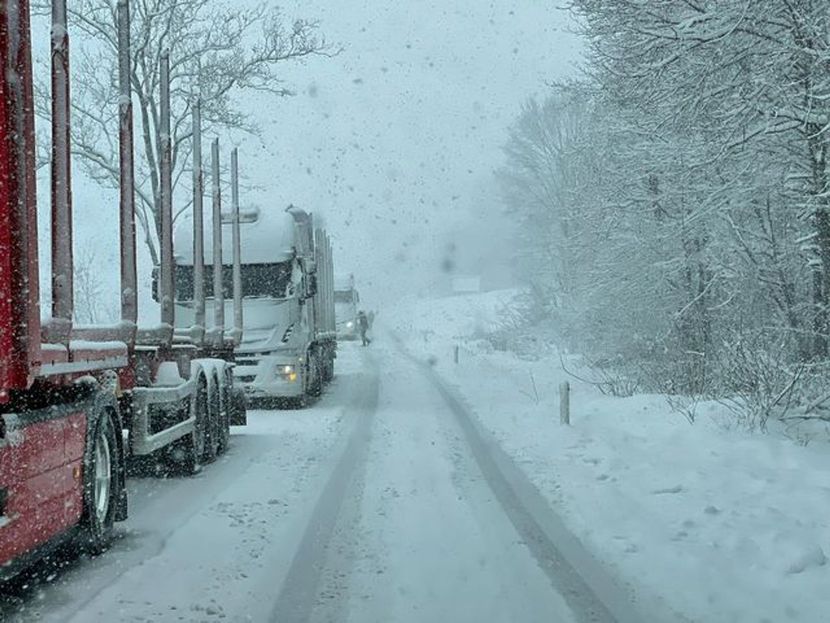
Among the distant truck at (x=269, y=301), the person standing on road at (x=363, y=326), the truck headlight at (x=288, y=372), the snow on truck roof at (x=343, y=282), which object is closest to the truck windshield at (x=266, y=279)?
the distant truck at (x=269, y=301)

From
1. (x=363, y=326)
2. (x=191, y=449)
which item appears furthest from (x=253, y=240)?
(x=363, y=326)

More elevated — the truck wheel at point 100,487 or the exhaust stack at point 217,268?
the exhaust stack at point 217,268

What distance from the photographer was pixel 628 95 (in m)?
13.7

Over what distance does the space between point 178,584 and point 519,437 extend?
829cm

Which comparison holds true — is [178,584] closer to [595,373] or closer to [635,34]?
[635,34]

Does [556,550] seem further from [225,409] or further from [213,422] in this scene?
[225,409]

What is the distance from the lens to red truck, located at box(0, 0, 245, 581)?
496cm

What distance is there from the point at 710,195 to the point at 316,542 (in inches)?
389

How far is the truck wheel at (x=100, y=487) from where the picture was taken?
6742mm

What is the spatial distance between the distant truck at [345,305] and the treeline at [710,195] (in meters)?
20.7

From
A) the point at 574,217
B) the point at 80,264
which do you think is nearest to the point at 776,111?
the point at 80,264

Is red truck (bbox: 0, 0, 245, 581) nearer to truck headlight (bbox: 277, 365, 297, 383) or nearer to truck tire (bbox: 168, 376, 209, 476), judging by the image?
truck tire (bbox: 168, 376, 209, 476)

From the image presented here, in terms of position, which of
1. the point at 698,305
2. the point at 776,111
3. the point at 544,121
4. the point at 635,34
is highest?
the point at 544,121

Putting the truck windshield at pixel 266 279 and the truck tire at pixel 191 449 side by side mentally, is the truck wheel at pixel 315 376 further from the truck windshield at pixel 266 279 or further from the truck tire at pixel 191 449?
the truck tire at pixel 191 449
